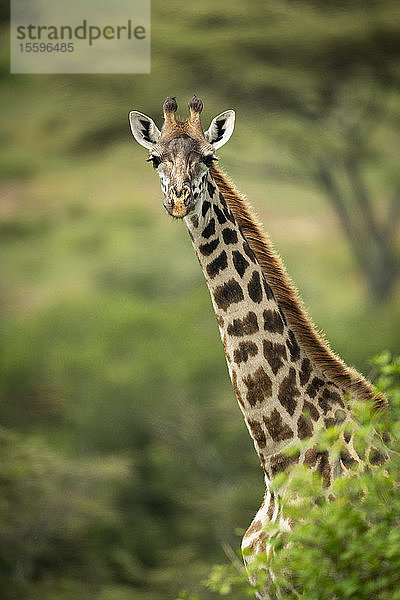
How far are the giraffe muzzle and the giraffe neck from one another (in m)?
0.24

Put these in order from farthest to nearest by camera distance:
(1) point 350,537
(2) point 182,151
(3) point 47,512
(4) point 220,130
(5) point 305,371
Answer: (3) point 47,512 < (4) point 220,130 < (5) point 305,371 < (2) point 182,151 < (1) point 350,537

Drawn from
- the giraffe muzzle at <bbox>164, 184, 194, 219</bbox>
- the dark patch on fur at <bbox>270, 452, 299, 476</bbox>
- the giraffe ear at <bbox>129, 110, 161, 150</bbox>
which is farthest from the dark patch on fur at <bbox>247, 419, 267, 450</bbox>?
the giraffe ear at <bbox>129, 110, 161, 150</bbox>

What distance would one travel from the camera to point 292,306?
7.77 metres

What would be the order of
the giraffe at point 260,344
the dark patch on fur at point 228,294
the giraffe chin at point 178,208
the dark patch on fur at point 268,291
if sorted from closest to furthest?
the giraffe chin at point 178,208 < the giraffe at point 260,344 < the dark patch on fur at point 228,294 < the dark patch on fur at point 268,291

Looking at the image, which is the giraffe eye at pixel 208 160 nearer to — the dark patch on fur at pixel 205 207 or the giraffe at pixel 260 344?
the giraffe at pixel 260 344

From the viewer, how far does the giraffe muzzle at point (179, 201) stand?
23.4ft

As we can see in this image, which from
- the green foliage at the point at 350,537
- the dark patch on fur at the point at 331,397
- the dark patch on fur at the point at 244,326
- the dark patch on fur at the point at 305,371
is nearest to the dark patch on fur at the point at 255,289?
the dark patch on fur at the point at 244,326

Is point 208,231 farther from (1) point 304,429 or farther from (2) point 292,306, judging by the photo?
(1) point 304,429

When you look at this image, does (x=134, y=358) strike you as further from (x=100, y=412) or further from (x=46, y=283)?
(x=46, y=283)

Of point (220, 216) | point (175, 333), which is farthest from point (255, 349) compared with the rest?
point (175, 333)

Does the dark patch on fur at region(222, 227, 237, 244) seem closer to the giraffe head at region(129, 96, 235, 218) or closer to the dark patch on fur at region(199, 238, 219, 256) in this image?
the dark patch on fur at region(199, 238, 219, 256)

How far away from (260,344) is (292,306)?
411 mm

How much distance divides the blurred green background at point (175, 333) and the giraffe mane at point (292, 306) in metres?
13.1

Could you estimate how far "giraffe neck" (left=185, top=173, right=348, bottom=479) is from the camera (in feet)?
24.6
